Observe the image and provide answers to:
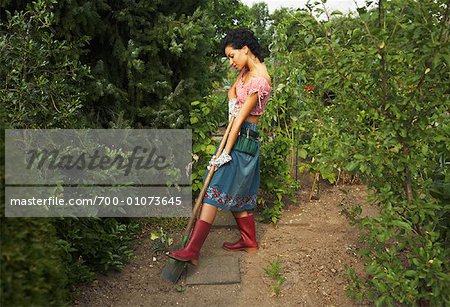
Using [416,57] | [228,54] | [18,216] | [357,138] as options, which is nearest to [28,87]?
[228,54]

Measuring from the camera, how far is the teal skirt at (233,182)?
3467 millimetres

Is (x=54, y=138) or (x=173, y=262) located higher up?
(x=54, y=138)

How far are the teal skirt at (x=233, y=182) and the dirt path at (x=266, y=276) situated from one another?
0.54 metres

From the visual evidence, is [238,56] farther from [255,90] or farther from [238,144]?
[238,144]

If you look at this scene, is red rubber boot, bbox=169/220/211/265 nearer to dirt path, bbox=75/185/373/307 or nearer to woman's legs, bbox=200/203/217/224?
woman's legs, bbox=200/203/217/224

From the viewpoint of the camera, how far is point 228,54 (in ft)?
11.4

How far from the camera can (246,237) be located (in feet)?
12.4

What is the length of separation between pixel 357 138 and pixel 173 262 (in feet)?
5.33

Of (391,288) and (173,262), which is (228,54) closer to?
(173,262)

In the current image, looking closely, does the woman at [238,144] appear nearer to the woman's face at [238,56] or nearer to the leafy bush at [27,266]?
the woman's face at [238,56]

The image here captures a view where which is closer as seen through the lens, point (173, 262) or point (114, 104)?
point (173, 262)

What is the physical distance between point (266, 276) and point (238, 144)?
1018 mm

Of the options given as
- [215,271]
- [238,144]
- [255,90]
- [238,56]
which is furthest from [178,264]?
[238,56]

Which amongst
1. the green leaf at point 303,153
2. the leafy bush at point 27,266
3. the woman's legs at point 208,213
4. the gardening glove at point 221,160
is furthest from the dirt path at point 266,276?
the leafy bush at point 27,266
